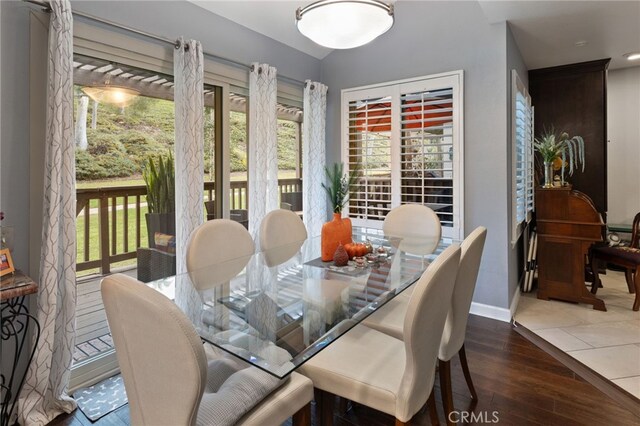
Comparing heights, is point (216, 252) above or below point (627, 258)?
above

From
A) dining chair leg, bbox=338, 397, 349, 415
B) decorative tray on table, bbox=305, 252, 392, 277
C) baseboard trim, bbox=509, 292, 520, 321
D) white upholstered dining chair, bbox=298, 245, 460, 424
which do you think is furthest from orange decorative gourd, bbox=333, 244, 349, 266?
baseboard trim, bbox=509, 292, 520, 321

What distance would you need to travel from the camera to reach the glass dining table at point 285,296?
1.31m

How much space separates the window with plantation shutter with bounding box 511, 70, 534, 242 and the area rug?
3.39 meters

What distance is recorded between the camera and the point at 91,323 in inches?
109

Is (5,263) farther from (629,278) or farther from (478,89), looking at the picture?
(629,278)

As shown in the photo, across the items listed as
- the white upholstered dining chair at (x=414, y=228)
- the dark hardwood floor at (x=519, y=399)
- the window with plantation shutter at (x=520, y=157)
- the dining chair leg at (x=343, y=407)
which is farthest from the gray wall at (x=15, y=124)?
the window with plantation shutter at (x=520, y=157)

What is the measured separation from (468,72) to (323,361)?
3.00 m

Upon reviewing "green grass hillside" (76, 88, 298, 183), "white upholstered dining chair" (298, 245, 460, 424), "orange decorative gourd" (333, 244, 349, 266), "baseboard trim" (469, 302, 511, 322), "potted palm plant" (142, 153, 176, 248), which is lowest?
"baseboard trim" (469, 302, 511, 322)

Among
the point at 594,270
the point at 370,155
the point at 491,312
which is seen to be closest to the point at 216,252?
the point at 370,155

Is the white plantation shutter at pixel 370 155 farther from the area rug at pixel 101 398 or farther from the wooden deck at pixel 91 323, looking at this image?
the area rug at pixel 101 398

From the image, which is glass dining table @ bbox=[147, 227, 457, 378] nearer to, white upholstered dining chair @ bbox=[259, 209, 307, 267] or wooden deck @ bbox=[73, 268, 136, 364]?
white upholstered dining chair @ bbox=[259, 209, 307, 267]

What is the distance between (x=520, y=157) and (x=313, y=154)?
2116mm

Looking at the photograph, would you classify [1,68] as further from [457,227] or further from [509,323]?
[509,323]

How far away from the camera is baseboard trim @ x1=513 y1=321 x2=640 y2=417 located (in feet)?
6.83
